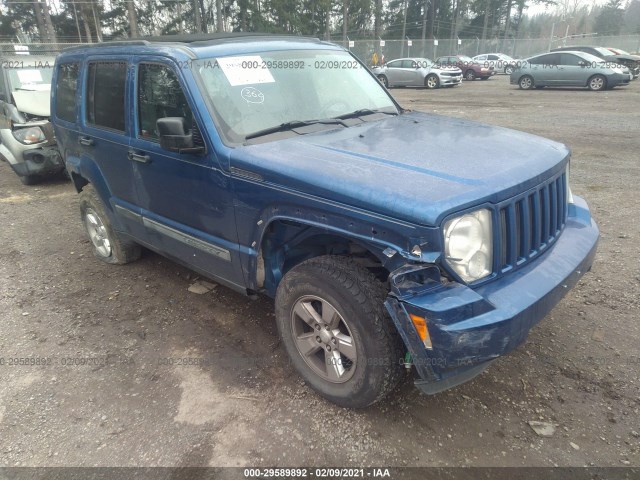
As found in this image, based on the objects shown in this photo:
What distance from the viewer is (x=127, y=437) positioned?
2.62m

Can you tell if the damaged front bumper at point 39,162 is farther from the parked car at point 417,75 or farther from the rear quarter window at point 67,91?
the parked car at point 417,75

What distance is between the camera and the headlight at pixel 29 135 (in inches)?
286

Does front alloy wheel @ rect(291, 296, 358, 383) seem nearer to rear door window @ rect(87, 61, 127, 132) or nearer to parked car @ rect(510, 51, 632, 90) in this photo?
→ rear door window @ rect(87, 61, 127, 132)

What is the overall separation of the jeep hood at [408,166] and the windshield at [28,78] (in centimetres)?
740

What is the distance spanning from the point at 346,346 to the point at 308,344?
12.9 inches

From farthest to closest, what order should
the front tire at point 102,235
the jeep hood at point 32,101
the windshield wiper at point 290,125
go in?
the jeep hood at point 32,101 → the front tire at point 102,235 → the windshield wiper at point 290,125

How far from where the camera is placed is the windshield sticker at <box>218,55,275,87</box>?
3131 mm

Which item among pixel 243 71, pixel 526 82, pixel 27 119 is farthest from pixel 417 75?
pixel 243 71

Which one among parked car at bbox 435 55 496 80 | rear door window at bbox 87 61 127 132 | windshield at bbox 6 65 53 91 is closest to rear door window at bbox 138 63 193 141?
rear door window at bbox 87 61 127 132

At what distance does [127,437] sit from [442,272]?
195 cm

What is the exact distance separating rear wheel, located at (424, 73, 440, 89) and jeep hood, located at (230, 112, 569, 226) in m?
21.8

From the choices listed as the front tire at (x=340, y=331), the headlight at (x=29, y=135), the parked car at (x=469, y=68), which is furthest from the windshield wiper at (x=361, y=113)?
the parked car at (x=469, y=68)

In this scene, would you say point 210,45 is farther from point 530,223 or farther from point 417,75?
point 417,75

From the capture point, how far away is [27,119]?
25.4 ft
